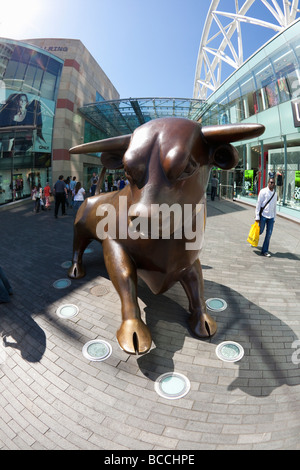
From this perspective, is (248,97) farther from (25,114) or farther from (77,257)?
(77,257)

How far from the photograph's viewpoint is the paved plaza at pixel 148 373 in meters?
1.81

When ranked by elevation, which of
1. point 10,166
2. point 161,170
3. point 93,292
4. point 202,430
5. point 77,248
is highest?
point 10,166

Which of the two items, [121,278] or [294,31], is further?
[294,31]

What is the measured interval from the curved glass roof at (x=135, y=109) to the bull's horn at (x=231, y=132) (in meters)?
19.9

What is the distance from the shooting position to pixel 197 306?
112 inches

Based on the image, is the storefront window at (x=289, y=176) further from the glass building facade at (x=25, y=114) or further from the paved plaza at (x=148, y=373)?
the glass building facade at (x=25, y=114)

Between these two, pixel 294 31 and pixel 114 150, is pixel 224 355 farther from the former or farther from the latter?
pixel 294 31

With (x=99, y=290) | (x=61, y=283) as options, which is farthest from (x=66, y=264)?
(x=99, y=290)

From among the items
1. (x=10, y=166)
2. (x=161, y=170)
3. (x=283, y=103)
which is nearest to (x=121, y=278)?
(x=161, y=170)

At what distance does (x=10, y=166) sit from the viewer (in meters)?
15.0

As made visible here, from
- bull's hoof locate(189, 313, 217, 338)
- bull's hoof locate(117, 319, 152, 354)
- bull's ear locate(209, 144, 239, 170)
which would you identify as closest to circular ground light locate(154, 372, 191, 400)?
bull's hoof locate(117, 319, 152, 354)
